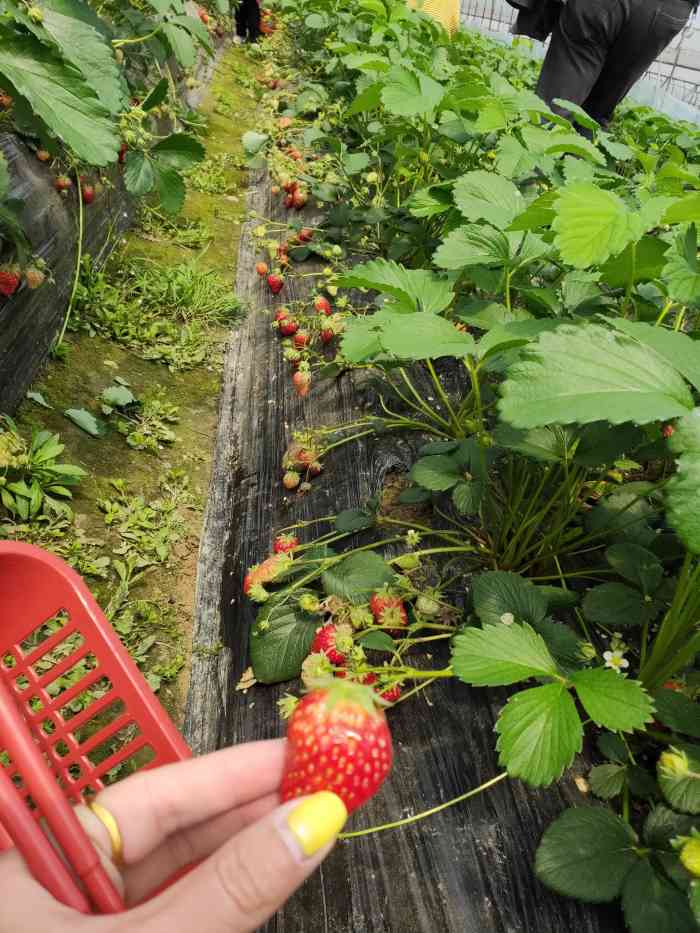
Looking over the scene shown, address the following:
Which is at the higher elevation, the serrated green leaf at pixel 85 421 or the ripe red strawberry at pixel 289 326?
the ripe red strawberry at pixel 289 326

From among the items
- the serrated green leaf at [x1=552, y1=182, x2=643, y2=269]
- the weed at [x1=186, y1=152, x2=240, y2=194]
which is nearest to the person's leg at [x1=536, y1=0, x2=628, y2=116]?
the weed at [x1=186, y1=152, x2=240, y2=194]

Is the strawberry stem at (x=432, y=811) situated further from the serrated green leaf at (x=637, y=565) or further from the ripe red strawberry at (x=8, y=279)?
the ripe red strawberry at (x=8, y=279)

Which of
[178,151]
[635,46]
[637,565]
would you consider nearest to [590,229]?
[637,565]

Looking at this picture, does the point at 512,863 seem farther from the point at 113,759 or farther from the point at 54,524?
the point at 54,524

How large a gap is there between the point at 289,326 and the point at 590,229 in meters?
1.25

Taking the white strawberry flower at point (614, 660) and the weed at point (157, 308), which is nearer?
the white strawberry flower at point (614, 660)

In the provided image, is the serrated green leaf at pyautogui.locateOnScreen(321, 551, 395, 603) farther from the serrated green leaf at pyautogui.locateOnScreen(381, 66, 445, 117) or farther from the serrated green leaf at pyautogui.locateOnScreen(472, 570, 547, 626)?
the serrated green leaf at pyautogui.locateOnScreen(381, 66, 445, 117)

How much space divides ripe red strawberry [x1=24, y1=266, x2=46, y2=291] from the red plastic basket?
84 centimetres

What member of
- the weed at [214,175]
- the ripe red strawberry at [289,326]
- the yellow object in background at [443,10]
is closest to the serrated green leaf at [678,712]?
the ripe red strawberry at [289,326]

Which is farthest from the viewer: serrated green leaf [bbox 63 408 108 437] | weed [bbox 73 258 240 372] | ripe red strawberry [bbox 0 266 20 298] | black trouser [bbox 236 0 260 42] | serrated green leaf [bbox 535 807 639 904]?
black trouser [bbox 236 0 260 42]

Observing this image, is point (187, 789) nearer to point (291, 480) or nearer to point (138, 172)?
point (291, 480)

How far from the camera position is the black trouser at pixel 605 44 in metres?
2.71

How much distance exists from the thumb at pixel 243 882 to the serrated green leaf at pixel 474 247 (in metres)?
0.91

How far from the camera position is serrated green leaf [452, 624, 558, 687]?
2.46ft
